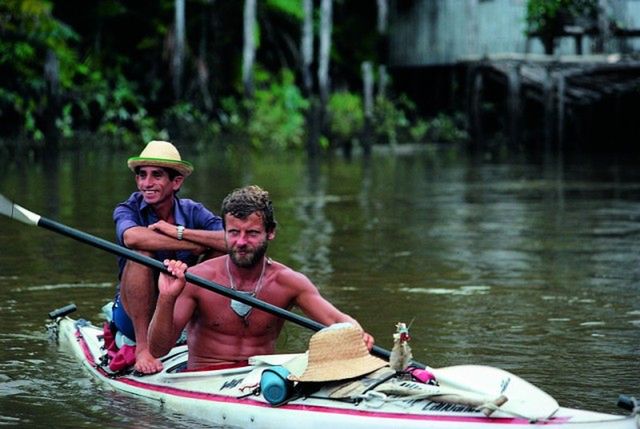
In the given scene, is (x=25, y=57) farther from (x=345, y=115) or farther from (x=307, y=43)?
(x=345, y=115)

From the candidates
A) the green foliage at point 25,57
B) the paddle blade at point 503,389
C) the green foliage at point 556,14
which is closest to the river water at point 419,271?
the paddle blade at point 503,389

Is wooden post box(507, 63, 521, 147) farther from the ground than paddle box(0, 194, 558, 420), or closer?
farther from the ground

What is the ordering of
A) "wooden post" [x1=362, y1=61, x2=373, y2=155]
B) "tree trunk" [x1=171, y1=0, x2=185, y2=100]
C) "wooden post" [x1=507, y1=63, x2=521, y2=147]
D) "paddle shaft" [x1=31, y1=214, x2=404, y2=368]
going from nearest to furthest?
"paddle shaft" [x1=31, y1=214, x2=404, y2=368], "tree trunk" [x1=171, y1=0, x2=185, y2=100], "wooden post" [x1=362, y1=61, x2=373, y2=155], "wooden post" [x1=507, y1=63, x2=521, y2=147]

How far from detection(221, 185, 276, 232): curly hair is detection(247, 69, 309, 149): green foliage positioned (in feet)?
99.8

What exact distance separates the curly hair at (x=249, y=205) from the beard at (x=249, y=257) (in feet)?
0.32

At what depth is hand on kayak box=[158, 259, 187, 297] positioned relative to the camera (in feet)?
23.7

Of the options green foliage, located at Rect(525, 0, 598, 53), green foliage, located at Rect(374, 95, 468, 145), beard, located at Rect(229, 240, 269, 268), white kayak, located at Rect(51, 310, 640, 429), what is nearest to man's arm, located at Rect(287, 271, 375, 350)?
beard, located at Rect(229, 240, 269, 268)

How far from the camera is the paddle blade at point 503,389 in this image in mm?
6426

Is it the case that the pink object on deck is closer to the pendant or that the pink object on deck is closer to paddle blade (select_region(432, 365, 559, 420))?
paddle blade (select_region(432, 365, 559, 420))

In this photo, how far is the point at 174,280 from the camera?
724 cm

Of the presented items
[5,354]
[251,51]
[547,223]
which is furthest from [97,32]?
[5,354]

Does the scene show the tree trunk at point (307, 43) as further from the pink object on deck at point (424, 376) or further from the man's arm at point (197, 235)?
the pink object on deck at point (424, 376)

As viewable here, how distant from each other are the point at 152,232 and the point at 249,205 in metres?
0.90

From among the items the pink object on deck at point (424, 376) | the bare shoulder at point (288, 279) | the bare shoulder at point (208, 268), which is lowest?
the pink object on deck at point (424, 376)
